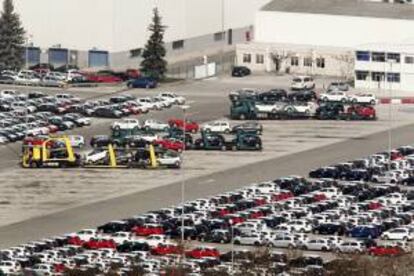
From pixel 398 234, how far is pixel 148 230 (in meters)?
5.39

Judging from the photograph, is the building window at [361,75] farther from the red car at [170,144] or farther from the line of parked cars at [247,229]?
the line of parked cars at [247,229]

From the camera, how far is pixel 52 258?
39.9 metres

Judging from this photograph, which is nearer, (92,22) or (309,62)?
(92,22)

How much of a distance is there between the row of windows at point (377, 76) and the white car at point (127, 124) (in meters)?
11.5

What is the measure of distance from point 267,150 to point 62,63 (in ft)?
57.6

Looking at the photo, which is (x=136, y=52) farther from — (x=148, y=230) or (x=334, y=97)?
(x=148, y=230)

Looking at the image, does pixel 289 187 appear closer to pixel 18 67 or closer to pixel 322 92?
pixel 322 92

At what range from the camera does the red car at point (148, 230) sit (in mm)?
42875

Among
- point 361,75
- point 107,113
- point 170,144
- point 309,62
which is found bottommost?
point 170,144

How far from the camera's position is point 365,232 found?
142 feet

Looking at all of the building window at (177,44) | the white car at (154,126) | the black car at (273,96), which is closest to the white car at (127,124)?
the white car at (154,126)

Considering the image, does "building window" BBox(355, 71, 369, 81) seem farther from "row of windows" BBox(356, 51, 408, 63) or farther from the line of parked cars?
the line of parked cars

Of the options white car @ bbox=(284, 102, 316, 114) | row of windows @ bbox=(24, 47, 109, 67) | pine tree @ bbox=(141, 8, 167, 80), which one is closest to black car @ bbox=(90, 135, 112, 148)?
white car @ bbox=(284, 102, 316, 114)

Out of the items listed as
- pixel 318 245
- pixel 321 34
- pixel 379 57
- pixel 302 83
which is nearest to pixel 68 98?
pixel 302 83
